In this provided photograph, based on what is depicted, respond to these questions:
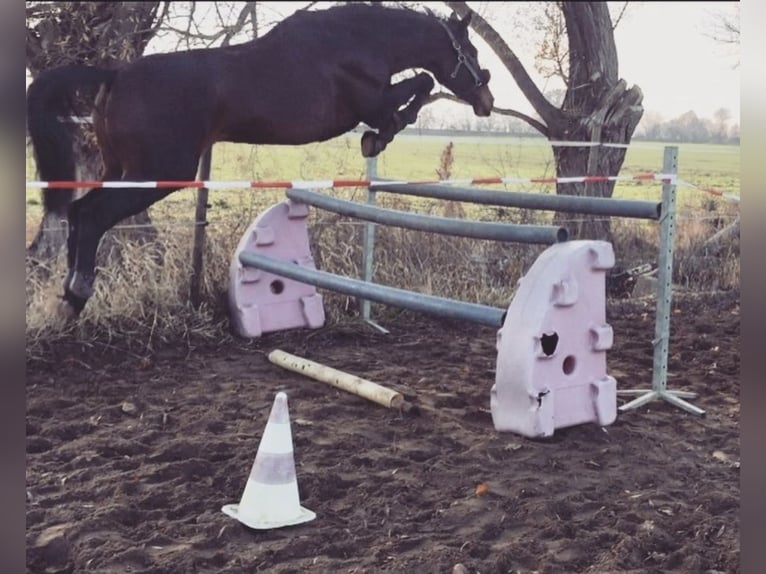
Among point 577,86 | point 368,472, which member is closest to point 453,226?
point 368,472

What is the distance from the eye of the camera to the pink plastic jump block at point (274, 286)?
18.1 ft

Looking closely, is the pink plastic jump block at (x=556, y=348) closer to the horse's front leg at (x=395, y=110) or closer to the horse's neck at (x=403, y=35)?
the horse's front leg at (x=395, y=110)

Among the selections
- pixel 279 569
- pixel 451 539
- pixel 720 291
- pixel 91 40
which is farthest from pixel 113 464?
pixel 720 291

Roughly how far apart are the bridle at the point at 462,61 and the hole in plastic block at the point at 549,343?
1298 mm

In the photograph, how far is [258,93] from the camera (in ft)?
13.0

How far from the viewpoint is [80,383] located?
14.4 feet

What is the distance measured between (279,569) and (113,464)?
109cm

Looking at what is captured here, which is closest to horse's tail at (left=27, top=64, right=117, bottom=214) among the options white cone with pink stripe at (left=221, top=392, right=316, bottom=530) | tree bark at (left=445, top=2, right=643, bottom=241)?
white cone with pink stripe at (left=221, top=392, right=316, bottom=530)

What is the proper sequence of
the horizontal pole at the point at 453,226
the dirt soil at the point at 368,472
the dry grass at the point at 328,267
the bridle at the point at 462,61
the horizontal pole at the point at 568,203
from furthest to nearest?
1. the dry grass at the point at 328,267
2. the bridle at the point at 462,61
3. the horizontal pole at the point at 568,203
4. the horizontal pole at the point at 453,226
5. the dirt soil at the point at 368,472

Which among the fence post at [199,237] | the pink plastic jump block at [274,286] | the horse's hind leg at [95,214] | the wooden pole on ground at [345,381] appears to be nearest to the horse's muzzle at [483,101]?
the wooden pole on ground at [345,381]

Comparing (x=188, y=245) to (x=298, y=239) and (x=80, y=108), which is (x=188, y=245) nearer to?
(x=298, y=239)

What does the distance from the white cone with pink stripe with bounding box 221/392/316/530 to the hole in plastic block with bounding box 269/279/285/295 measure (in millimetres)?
2960

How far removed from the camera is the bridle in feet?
13.6

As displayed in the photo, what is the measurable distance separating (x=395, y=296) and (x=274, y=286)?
1866 mm
